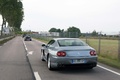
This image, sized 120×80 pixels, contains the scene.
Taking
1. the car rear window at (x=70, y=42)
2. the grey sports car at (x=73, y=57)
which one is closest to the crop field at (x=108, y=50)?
the car rear window at (x=70, y=42)

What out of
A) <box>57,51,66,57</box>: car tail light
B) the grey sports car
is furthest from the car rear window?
<box>57,51,66,57</box>: car tail light

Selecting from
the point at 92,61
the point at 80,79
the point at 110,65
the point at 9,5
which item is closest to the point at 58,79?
the point at 80,79

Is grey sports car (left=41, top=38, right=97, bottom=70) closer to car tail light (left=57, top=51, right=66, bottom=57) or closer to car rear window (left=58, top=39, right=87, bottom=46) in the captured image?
car tail light (left=57, top=51, right=66, bottom=57)

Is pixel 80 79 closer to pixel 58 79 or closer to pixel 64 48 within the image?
pixel 58 79

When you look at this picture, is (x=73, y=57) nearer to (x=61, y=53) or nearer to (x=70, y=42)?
(x=61, y=53)

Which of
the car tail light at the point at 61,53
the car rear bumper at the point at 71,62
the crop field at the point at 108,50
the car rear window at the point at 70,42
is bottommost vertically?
the crop field at the point at 108,50

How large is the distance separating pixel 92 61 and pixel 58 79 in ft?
6.92

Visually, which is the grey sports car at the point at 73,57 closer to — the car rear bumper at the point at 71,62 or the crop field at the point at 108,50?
the car rear bumper at the point at 71,62

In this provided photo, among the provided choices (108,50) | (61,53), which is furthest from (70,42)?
(108,50)

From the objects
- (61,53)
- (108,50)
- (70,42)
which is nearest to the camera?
(61,53)

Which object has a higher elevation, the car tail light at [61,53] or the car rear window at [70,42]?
the car rear window at [70,42]

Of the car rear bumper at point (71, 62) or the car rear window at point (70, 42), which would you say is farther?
the car rear window at point (70, 42)

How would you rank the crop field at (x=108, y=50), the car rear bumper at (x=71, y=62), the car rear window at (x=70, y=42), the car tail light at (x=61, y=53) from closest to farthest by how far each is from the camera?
the car rear bumper at (x=71, y=62) → the car tail light at (x=61, y=53) → the car rear window at (x=70, y=42) → the crop field at (x=108, y=50)

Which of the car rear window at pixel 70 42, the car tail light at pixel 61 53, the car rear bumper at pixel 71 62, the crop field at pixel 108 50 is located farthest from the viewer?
the crop field at pixel 108 50
